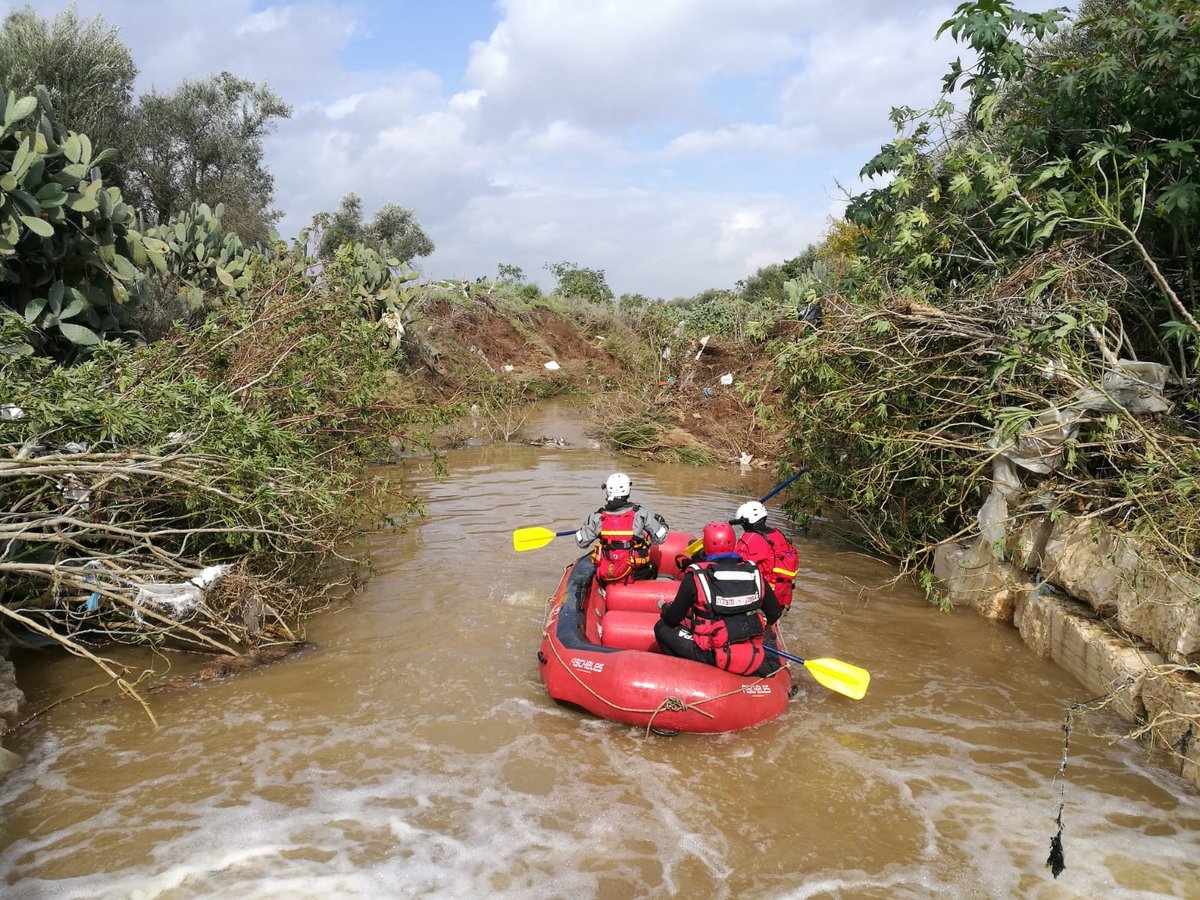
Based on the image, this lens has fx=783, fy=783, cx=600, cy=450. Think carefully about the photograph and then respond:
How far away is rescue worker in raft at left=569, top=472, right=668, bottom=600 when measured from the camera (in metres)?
6.21

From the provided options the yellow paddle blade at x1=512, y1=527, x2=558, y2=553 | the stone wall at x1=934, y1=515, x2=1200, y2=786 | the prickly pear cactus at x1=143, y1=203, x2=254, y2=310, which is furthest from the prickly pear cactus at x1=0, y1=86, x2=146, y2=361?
the stone wall at x1=934, y1=515, x2=1200, y2=786

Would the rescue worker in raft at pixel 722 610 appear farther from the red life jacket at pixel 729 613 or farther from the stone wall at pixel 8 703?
the stone wall at pixel 8 703

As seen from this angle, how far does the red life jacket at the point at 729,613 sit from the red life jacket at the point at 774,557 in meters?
0.65

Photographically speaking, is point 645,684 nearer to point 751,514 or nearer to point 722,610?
point 722,610

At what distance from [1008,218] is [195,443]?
23.1 feet

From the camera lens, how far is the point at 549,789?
4.52 meters

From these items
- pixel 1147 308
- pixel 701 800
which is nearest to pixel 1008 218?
pixel 1147 308

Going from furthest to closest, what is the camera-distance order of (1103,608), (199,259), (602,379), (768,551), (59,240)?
1. (602,379)
2. (199,259)
3. (59,240)
4. (768,551)
5. (1103,608)

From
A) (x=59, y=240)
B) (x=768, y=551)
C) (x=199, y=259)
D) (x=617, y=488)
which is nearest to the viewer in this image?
(x=768, y=551)

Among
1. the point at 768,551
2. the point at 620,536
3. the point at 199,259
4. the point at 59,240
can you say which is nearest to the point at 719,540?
the point at 768,551

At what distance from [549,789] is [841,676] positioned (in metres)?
2.07

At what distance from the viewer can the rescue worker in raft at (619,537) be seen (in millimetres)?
6211

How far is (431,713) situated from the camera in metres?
5.36

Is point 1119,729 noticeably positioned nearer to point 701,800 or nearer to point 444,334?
point 701,800
